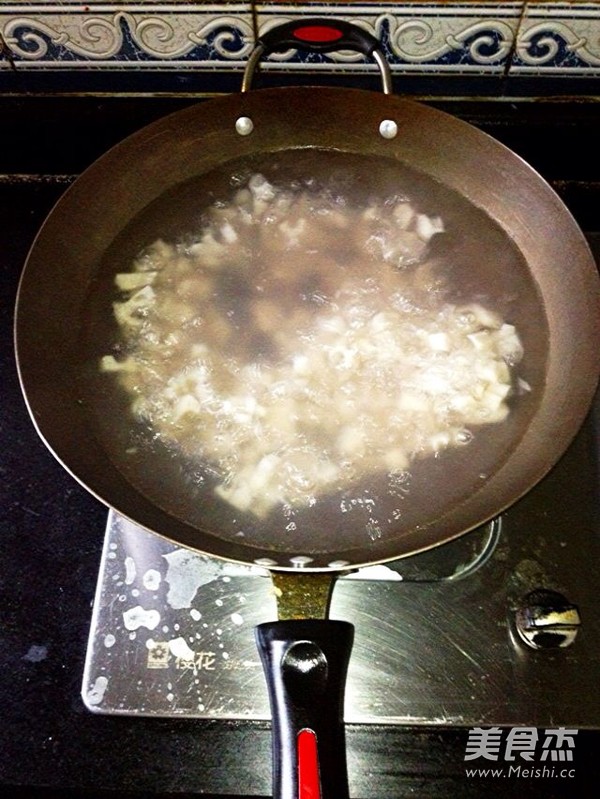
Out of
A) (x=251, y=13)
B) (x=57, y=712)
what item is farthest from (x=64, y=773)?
(x=251, y=13)

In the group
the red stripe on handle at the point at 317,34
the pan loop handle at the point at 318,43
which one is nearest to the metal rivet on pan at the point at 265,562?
the pan loop handle at the point at 318,43

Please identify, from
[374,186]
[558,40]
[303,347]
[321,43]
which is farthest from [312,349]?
[558,40]

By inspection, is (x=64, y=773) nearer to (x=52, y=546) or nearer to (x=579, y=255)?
(x=52, y=546)

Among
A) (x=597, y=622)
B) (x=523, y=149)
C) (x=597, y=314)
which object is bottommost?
(x=597, y=622)

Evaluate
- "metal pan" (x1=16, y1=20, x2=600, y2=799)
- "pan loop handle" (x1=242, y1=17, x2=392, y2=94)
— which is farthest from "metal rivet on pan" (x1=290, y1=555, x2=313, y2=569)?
"pan loop handle" (x1=242, y1=17, x2=392, y2=94)

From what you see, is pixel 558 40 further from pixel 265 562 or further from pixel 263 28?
pixel 265 562

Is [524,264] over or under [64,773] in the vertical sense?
over
